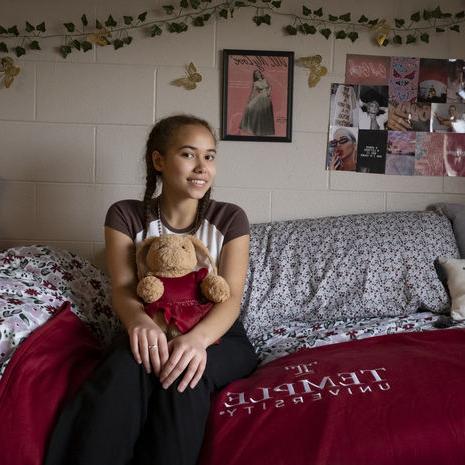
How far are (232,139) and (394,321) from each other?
0.92 metres

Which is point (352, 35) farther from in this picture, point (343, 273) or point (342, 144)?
point (343, 273)

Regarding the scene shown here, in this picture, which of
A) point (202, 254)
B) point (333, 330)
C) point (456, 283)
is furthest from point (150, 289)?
point (456, 283)

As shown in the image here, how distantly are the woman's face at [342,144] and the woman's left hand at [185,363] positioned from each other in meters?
1.16

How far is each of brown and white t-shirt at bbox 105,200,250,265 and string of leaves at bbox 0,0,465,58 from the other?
2.73 feet


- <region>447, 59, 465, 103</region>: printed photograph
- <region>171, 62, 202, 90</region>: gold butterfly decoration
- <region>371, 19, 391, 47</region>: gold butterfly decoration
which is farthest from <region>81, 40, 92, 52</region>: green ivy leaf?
<region>447, 59, 465, 103</region>: printed photograph

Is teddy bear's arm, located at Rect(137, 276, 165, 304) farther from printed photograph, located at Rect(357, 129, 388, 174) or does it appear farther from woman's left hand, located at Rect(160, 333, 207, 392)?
printed photograph, located at Rect(357, 129, 388, 174)

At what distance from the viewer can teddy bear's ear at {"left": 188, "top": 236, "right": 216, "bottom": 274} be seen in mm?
1298

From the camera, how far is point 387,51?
1.94 m

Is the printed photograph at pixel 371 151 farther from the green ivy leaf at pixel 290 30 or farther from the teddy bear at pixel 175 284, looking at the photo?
the teddy bear at pixel 175 284

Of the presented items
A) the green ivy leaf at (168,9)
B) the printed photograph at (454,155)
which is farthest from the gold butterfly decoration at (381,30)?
the green ivy leaf at (168,9)

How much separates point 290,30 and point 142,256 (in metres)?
1.14

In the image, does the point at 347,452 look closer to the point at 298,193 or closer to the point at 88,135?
the point at 298,193

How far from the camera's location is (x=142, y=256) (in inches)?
50.9

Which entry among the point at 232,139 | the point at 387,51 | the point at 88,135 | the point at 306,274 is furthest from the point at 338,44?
the point at 88,135
